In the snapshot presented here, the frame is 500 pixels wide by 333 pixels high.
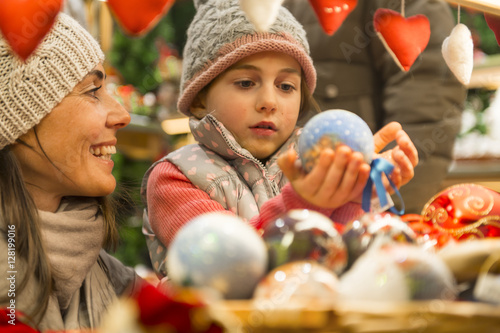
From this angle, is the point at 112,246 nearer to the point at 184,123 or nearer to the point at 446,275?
the point at 446,275

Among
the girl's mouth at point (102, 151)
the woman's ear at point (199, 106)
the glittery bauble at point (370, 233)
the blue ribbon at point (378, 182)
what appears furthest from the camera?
the woman's ear at point (199, 106)

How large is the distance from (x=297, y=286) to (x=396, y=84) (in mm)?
1396

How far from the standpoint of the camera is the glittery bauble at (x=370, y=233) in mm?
677

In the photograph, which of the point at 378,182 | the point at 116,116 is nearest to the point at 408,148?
the point at 378,182

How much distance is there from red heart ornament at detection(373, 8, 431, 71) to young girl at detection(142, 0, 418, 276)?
0.22m

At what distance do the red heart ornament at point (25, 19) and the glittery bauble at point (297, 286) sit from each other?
18.5 inches

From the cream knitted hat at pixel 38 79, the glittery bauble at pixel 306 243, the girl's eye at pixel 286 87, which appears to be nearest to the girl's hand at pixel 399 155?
the glittery bauble at pixel 306 243

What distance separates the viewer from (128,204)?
1463 millimetres

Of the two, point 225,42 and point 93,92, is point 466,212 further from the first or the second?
point 93,92

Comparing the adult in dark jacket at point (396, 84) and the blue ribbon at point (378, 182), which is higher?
the blue ribbon at point (378, 182)

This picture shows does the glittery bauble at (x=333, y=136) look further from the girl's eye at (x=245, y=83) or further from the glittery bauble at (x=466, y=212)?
the girl's eye at (x=245, y=83)

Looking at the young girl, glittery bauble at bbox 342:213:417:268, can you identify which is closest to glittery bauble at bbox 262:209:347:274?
glittery bauble at bbox 342:213:417:268

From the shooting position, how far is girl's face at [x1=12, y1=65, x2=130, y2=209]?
3.72 ft

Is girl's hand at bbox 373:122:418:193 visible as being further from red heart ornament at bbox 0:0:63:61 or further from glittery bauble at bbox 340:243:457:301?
red heart ornament at bbox 0:0:63:61
